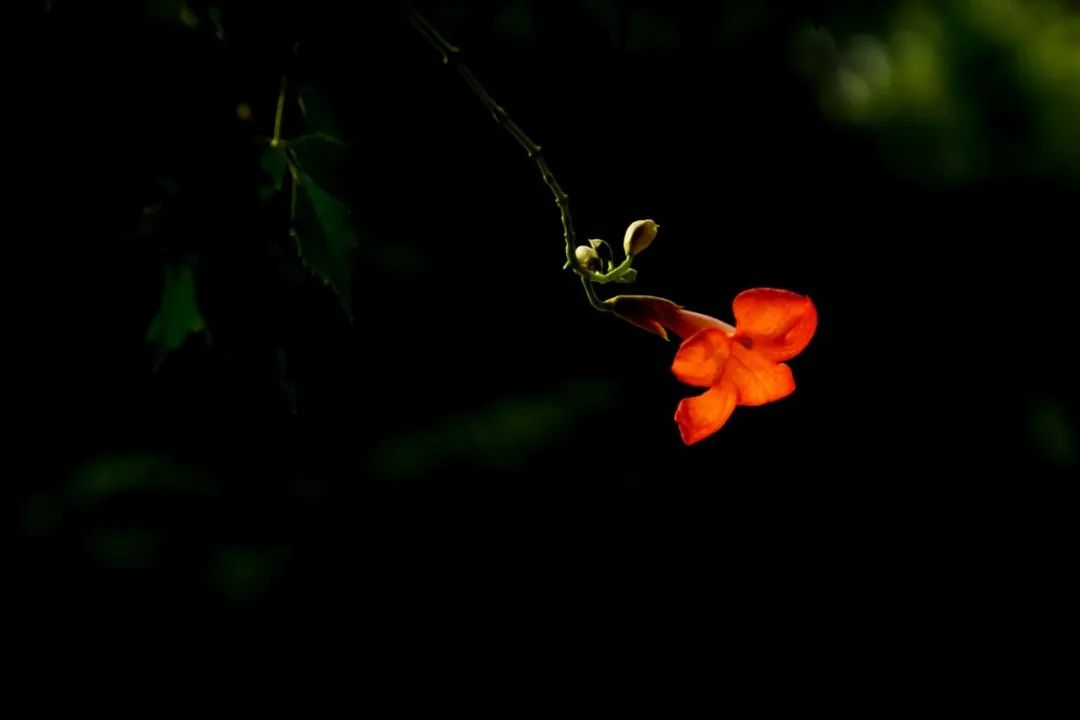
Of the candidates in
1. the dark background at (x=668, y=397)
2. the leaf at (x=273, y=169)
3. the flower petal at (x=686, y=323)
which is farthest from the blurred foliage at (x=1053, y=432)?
the leaf at (x=273, y=169)

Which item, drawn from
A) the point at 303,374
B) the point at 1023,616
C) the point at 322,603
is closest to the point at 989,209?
the point at 1023,616

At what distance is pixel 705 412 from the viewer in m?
1.20

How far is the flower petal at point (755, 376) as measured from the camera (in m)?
1.23

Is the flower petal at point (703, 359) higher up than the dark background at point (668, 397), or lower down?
lower down

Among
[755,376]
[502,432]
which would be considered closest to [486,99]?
[755,376]

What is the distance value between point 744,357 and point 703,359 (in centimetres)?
6

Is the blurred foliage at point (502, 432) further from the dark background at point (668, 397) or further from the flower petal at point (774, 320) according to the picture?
the flower petal at point (774, 320)

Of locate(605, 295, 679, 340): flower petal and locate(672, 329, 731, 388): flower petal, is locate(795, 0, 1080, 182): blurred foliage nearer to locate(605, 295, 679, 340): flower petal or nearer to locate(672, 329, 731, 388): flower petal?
locate(605, 295, 679, 340): flower petal

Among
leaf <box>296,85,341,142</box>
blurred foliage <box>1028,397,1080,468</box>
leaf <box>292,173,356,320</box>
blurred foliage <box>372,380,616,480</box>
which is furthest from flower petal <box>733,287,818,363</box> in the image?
blurred foliage <box>1028,397,1080,468</box>

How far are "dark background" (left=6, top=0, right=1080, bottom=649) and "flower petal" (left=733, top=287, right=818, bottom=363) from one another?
1883mm

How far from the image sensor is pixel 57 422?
1.42 metres

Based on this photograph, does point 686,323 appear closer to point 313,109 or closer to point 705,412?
point 705,412

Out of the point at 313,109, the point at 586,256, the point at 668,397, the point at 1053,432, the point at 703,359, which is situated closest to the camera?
the point at 703,359

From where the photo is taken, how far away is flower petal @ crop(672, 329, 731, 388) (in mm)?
1175
